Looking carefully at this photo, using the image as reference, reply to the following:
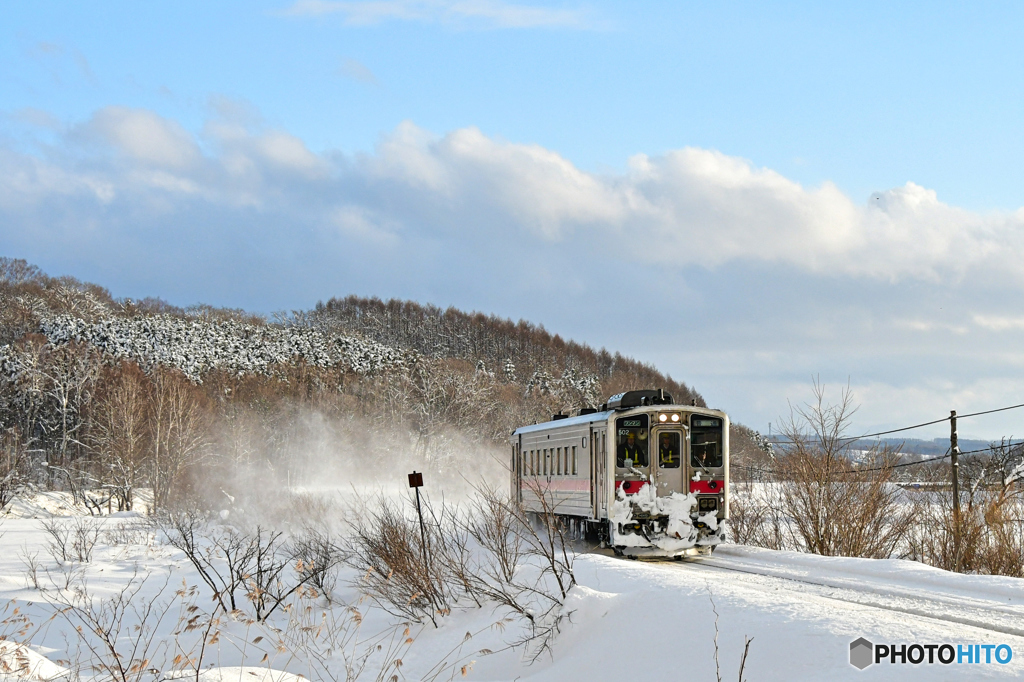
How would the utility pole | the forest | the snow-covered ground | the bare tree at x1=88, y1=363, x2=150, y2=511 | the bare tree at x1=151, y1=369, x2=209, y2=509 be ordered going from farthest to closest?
the forest → the bare tree at x1=88, y1=363, x2=150, y2=511 → the bare tree at x1=151, y1=369, x2=209, y2=509 → the utility pole → the snow-covered ground

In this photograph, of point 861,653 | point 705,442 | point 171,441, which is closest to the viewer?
point 861,653

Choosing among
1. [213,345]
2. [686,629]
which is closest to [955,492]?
[686,629]

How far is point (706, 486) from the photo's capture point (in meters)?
18.7

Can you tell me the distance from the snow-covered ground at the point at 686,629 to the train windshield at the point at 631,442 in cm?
223

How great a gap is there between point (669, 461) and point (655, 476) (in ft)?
1.65

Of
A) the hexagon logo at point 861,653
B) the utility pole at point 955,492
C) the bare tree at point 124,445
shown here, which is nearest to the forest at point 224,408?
the bare tree at point 124,445

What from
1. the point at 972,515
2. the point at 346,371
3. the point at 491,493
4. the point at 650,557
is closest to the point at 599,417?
the point at 650,557

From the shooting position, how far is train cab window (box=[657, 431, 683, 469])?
18.6 metres

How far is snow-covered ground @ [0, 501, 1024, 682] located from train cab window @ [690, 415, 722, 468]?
223 centimetres

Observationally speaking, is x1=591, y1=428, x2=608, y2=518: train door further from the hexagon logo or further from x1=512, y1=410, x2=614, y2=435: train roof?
the hexagon logo

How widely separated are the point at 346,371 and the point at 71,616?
234 ft

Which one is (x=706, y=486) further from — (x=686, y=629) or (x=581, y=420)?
(x=686, y=629)

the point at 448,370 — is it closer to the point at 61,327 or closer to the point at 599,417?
the point at 61,327

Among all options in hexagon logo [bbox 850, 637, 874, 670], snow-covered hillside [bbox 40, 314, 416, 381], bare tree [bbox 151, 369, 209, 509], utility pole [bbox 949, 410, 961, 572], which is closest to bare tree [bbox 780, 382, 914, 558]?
utility pole [bbox 949, 410, 961, 572]
